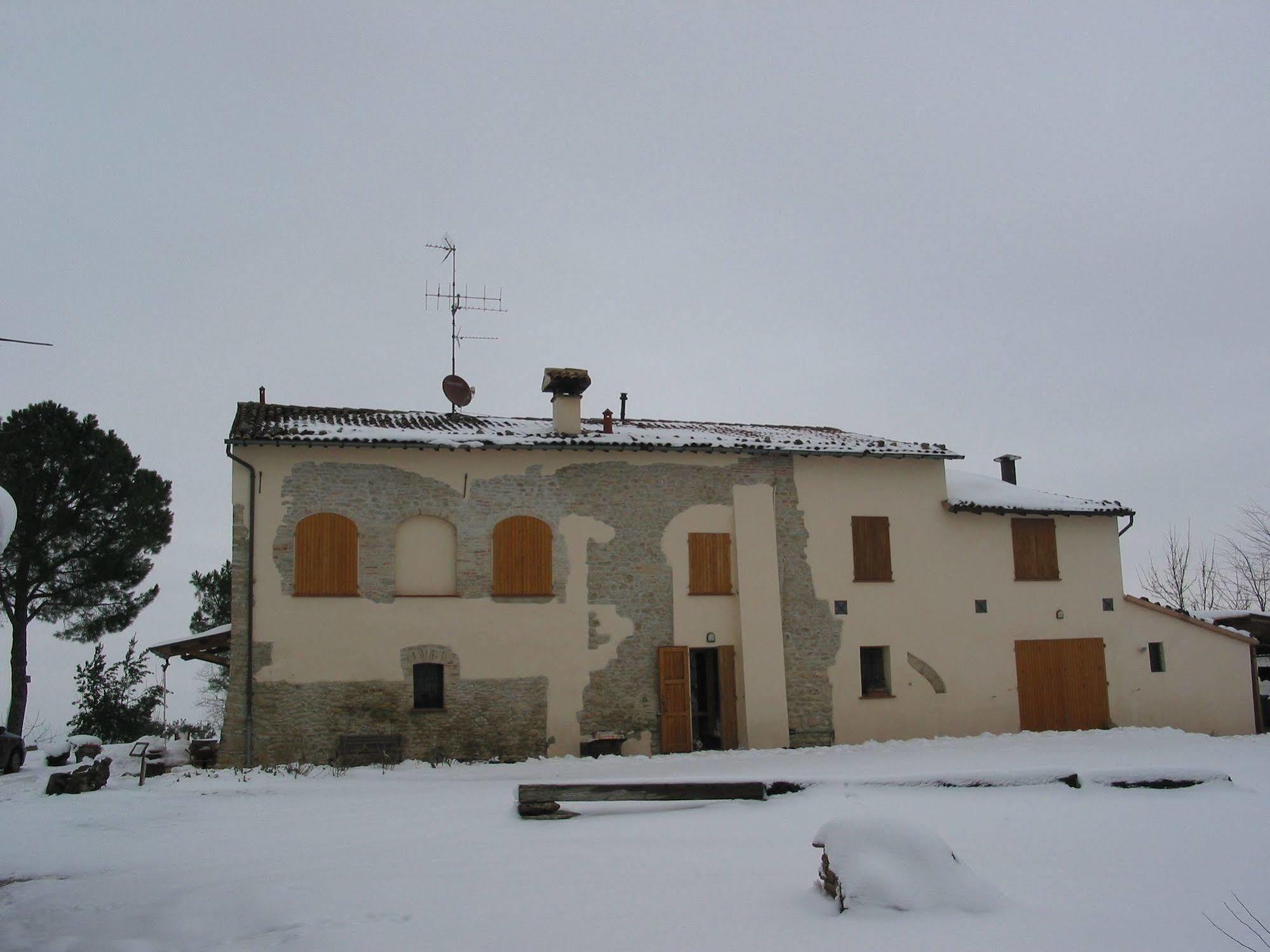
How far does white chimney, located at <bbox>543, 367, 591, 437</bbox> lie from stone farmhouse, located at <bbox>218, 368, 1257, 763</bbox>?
43mm

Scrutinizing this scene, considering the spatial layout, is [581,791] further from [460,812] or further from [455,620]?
[455,620]

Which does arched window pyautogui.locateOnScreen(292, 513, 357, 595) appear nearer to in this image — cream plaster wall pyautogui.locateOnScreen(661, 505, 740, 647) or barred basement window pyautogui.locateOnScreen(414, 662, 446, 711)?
barred basement window pyautogui.locateOnScreen(414, 662, 446, 711)

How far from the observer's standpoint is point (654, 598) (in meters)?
17.1

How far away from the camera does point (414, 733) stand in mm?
15633

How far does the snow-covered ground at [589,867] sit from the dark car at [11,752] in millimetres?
4654

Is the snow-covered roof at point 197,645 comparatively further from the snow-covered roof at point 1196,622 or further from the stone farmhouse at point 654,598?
the snow-covered roof at point 1196,622

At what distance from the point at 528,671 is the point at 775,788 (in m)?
6.57

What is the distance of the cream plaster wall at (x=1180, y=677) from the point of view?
19266mm

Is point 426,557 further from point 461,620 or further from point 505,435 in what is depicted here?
point 505,435

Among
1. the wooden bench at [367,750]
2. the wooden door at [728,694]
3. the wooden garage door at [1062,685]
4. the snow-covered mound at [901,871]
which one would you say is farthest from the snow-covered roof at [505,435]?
the snow-covered mound at [901,871]

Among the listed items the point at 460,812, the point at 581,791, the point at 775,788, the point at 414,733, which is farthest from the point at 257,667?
the point at 775,788

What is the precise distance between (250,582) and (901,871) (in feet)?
38.7

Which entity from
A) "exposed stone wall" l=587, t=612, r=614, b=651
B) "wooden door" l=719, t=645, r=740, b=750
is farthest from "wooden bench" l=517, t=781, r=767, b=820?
"wooden door" l=719, t=645, r=740, b=750

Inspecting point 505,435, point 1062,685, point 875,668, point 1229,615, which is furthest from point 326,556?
point 1229,615
